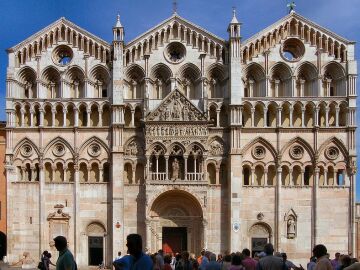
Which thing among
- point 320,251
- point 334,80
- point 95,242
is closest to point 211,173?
point 95,242

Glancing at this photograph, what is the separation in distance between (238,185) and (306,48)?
11214 millimetres

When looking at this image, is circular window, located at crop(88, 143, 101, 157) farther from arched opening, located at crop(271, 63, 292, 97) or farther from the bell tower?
arched opening, located at crop(271, 63, 292, 97)

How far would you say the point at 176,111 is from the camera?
40.6 m

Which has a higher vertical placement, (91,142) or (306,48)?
(306,48)

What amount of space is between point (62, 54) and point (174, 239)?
15897 mm

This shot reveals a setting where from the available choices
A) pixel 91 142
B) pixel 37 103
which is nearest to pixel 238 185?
pixel 91 142

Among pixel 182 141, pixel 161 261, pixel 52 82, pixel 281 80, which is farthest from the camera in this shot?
pixel 52 82

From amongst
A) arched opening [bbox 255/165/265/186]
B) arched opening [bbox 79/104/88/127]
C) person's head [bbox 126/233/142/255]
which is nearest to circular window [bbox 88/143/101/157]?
arched opening [bbox 79/104/88/127]

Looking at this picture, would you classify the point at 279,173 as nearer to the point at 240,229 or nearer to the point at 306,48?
the point at 240,229

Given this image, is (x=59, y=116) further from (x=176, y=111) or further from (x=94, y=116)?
(x=176, y=111)

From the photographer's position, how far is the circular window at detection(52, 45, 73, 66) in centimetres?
4250

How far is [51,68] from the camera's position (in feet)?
139

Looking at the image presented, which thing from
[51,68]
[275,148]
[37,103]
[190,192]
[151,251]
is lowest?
[151,251]

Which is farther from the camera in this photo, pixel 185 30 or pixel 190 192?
pixel 185 30
